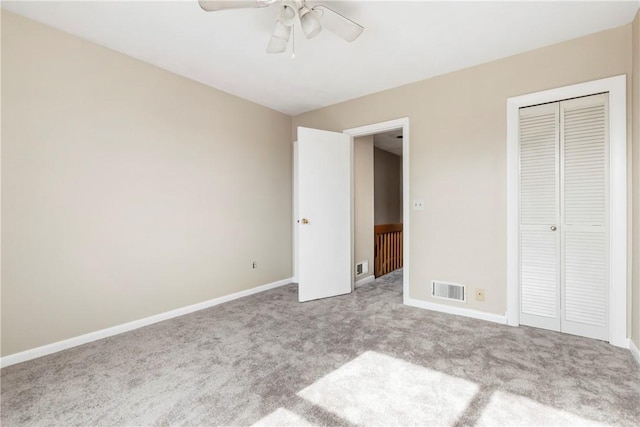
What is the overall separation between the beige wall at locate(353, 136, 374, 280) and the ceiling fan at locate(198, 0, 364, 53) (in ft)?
7.41

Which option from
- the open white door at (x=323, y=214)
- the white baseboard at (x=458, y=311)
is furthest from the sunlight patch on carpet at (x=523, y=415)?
the open white door at (x=323, y=214)

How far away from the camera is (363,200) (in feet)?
14.5

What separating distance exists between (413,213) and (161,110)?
282 centimetres

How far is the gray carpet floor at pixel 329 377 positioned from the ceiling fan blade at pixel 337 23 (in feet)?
7.48

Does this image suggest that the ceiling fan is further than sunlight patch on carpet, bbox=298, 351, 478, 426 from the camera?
Yes

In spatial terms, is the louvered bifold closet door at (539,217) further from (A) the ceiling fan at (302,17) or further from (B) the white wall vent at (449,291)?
(A) the ceiling fan at (302,17)

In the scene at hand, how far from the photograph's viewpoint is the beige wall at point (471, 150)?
2.50 meters

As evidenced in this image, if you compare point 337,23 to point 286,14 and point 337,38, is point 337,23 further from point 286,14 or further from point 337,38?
point 337,38

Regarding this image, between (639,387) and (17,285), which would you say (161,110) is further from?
(639,387)

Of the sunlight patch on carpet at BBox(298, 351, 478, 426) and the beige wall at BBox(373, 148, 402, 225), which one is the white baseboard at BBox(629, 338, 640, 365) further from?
the beige wall at BBox(373, 148, 402, 225)

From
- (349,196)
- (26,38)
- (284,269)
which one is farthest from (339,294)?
(26,38)

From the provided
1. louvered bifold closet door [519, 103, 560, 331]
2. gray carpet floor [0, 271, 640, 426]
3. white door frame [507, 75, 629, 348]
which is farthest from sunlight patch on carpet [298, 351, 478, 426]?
white door frame [507, 75, 629, 348]

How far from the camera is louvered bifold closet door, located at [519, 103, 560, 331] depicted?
2.58 m

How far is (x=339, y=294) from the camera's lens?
3811 mm
